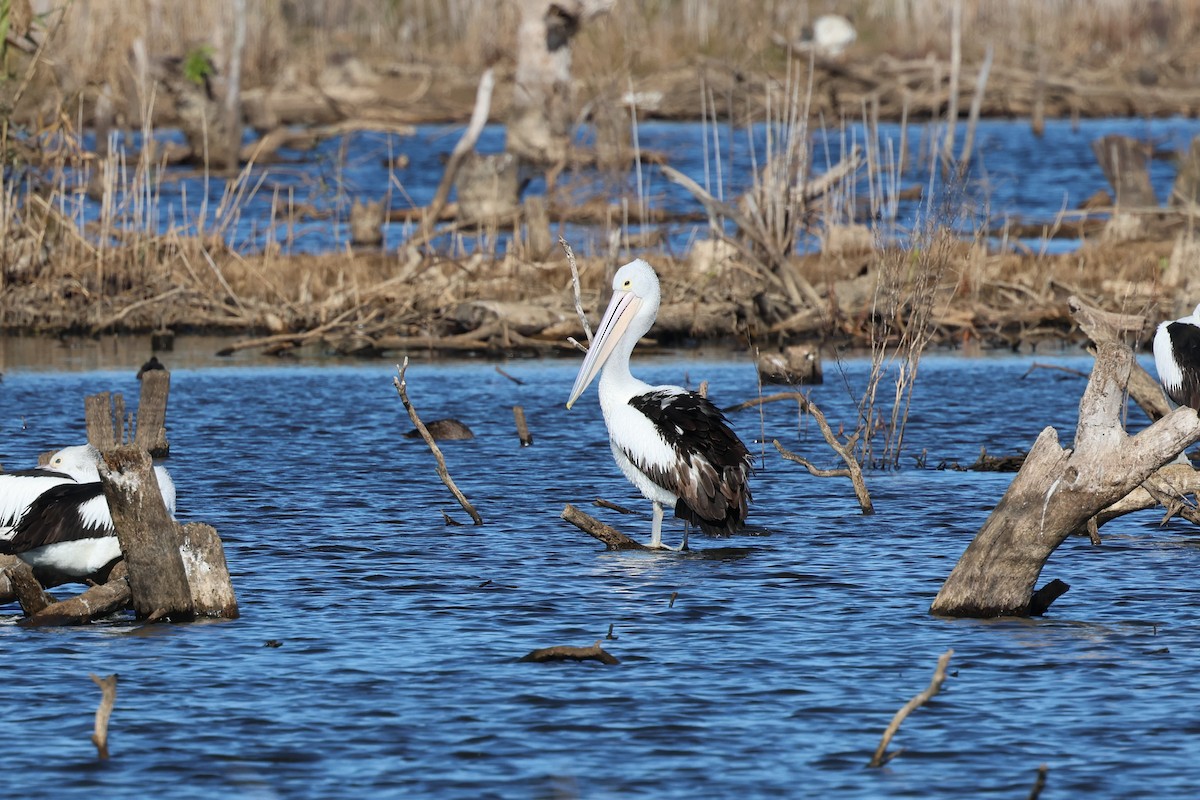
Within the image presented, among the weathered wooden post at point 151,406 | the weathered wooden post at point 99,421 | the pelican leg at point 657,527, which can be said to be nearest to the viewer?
the weathered wooden post at point 99,421

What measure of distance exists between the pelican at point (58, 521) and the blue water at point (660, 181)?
10.4 m

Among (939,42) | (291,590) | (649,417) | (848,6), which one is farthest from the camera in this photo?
(848,6)

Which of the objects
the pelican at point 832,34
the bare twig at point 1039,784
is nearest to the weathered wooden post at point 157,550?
the bare twig at point 1039,784

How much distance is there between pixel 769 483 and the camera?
1264 centimetres

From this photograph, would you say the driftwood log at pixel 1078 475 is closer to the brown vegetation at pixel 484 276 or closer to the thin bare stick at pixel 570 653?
the thin bare stick at pixel 570 653

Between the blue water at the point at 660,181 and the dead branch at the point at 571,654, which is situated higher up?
the blue water at the point at 660,181

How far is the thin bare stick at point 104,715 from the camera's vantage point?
6047 millimetres

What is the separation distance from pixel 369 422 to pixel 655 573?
6.13 m

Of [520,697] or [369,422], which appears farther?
[369,422]

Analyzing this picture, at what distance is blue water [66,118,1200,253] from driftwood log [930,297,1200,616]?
9363 mm

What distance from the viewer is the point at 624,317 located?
35.7ft

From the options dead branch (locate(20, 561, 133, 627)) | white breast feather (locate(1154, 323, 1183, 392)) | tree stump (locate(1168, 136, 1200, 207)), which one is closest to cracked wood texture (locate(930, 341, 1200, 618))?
white breast feather (locate(1154, 323, 1183, 392))

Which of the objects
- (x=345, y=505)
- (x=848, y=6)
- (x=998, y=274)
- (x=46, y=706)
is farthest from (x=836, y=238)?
(x=848, y=6)

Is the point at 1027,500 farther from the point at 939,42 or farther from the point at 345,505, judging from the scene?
the point at 939,42
